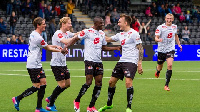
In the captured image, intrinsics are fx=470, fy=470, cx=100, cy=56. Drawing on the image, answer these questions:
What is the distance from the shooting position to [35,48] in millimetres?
10141

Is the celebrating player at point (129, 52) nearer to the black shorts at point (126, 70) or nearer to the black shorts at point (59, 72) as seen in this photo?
the black shorts at point (126, 70)

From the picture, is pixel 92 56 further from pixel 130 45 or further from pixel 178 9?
pixel 178 9

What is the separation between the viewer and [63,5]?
35844 millimetres

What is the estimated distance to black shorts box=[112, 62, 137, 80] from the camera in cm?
1008

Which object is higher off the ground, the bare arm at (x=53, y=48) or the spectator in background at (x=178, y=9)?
the spectator in background at (x=178, y=9)

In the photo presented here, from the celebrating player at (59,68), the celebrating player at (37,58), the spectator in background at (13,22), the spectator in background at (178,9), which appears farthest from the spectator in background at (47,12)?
the celebrating player at (37,58)

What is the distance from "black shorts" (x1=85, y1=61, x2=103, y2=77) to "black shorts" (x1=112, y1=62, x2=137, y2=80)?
1.25ft

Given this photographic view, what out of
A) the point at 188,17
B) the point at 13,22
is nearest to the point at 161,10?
the point at 188,17

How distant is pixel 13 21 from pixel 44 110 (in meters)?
22.0

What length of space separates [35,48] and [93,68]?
4.35 feet

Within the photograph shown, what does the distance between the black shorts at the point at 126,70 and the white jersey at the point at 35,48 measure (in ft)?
5.48

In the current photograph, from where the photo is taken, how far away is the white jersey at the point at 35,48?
10.0 meters

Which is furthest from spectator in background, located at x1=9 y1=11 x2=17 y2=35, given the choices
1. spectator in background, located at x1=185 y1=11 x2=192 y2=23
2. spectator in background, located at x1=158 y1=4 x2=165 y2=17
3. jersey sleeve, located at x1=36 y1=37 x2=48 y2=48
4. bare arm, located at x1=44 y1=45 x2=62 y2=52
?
jersey sleeve, located at x1=36 y1=37 x2=48 y2=48

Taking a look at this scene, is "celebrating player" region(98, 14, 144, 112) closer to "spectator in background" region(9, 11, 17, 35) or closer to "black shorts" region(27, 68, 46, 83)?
"black shorts" region(27, 68, 46, 83)
